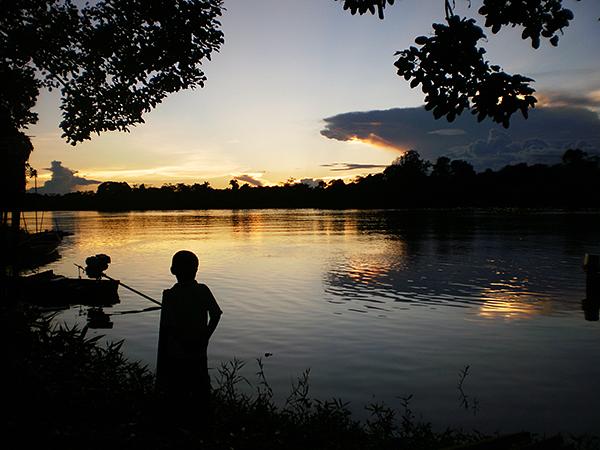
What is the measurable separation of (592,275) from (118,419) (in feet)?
59.0

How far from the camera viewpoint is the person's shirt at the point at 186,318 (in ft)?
21.9

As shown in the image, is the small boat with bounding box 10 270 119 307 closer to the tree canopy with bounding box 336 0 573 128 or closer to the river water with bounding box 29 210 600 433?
the river water with bounding box 29 210 600 433

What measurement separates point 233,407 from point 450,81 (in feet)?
20.7

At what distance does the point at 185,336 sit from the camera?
6715 millimetres

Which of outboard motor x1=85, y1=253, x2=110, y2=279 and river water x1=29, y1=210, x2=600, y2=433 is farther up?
outboard motor x1=85, y1=253, x2=110, y2=279

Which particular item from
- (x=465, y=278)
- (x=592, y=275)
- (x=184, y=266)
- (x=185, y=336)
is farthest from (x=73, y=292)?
(x=465, y=278)

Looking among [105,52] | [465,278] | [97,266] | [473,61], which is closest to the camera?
[473,61]

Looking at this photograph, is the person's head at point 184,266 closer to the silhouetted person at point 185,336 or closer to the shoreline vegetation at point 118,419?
the silhouetted person at point 185,336

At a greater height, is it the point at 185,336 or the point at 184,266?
the point at 184,266

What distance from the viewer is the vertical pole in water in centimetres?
1942

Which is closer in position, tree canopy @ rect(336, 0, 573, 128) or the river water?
tree canopy @ rect(336, 0, 573, 128)

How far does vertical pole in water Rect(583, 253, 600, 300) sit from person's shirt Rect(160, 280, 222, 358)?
56.4ft

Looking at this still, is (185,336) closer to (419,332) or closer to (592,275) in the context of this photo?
(419,332)

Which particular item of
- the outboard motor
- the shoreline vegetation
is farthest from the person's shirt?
the outboard motor
